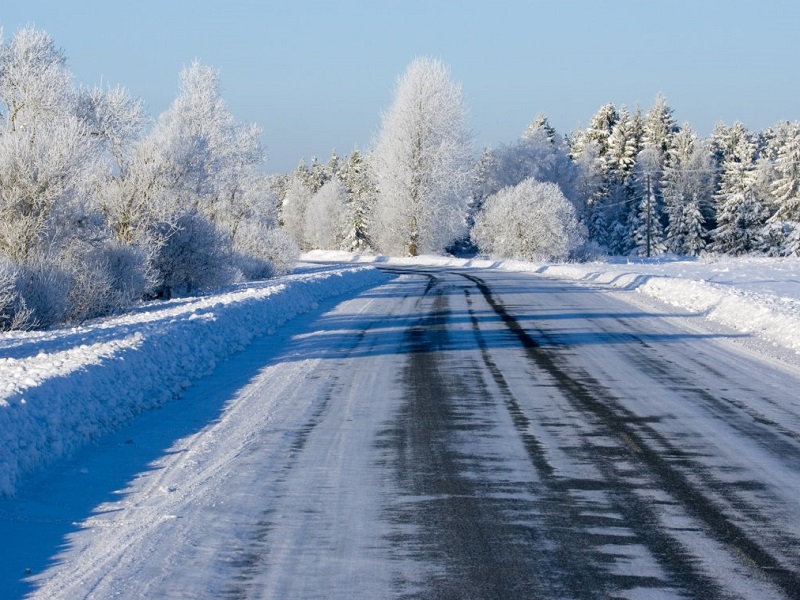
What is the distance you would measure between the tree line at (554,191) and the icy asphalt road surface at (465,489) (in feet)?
172

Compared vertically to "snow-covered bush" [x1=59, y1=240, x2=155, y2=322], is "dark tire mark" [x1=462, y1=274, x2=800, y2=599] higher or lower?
lower

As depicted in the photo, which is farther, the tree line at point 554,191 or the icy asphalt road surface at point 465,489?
the tree line at point 554,191

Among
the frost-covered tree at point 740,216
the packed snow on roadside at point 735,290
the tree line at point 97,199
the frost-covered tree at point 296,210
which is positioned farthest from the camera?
the frost-covered tree at point 296,210

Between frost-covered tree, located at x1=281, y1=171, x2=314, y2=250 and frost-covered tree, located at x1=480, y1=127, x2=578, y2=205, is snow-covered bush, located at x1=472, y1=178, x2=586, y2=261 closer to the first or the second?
frost-covered tree, located at x1=480, y1=127, x2=578, y2=205

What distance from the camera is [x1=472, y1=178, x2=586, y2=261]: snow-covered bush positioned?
208ft

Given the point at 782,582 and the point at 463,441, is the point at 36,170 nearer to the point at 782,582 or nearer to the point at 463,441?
the point at 463,441

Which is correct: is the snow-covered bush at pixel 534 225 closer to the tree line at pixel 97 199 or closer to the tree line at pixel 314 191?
the tree line at pixel 314 191

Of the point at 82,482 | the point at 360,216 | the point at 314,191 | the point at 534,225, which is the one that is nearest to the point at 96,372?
the point at 82,482

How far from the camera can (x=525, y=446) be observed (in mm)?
8023

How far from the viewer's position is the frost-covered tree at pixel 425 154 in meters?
64.7

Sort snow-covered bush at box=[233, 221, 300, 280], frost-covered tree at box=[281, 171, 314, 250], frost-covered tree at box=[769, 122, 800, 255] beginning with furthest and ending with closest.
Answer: frost-covered tree at box=[281, 171, 314, 250]
frost-covered tree at box=[769, 122, 800, 255]
snow-covered bush at box=[233, 221, 300, 280]

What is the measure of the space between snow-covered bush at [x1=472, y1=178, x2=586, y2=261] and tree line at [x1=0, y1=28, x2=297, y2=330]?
27523mm

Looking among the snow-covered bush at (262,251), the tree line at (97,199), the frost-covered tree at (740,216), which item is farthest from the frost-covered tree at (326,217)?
the tree line at (97,199)

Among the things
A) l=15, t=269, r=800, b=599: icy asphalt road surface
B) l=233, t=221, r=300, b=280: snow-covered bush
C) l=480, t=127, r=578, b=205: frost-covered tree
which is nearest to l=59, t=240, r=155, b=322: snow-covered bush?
l=15, t=269, r=800, b=599: icy asphalt road surface
